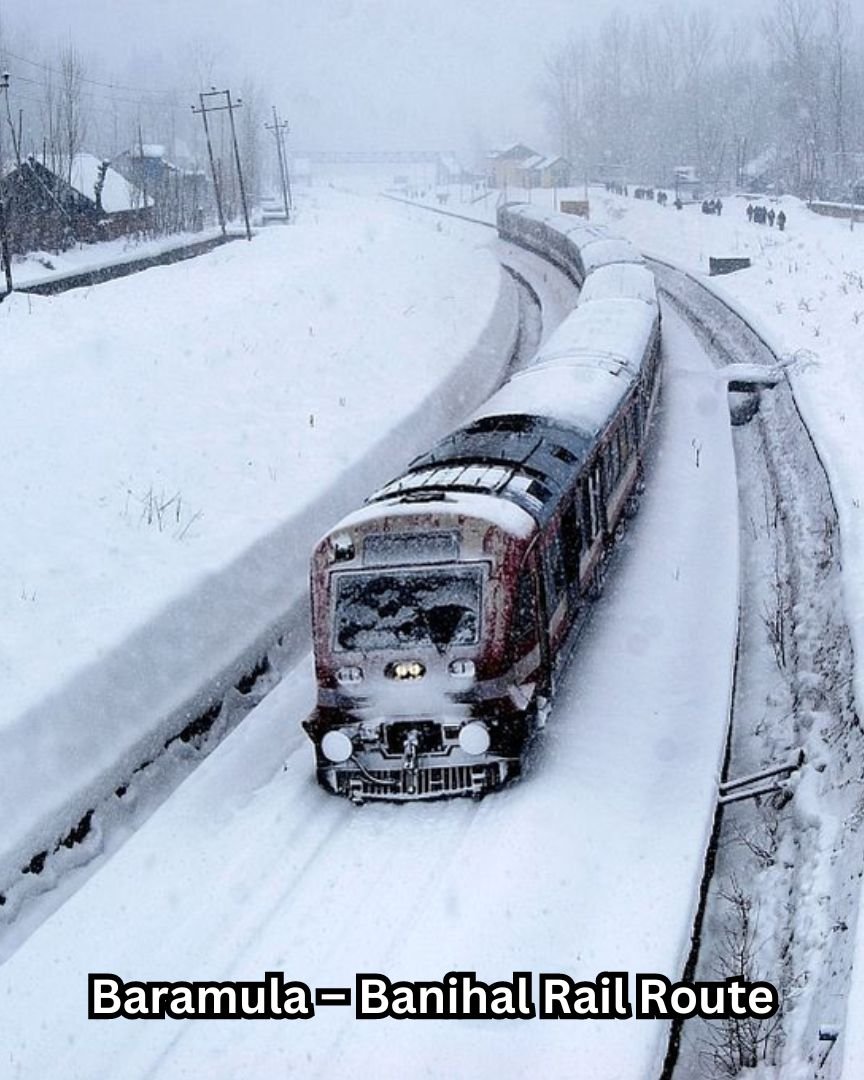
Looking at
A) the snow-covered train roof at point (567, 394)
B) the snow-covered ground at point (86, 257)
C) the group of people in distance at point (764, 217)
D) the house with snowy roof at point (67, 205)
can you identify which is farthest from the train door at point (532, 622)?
the house with snowy roof at point (67, 205)

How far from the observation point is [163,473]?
56.1 ft

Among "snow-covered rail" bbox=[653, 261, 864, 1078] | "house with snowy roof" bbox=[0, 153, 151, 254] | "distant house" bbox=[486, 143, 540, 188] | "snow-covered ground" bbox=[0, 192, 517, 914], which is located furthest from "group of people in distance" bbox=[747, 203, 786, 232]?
"distant house" bbox=[486, 143, 540, 188]

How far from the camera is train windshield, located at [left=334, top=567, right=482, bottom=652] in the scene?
1056 cm

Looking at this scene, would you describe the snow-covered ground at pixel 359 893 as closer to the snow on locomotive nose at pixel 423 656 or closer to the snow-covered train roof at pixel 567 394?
the snow on locomotive nose at pixel 423 656

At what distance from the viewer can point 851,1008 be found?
687 cm

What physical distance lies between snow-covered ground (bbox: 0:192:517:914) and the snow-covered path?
1220mm

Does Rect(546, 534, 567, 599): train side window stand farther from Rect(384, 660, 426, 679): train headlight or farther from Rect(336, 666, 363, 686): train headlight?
Rect(336, 666, 363, 686): train headlight

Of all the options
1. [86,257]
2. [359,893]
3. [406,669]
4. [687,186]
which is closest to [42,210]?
[86,257]

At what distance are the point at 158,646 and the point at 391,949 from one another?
5.67 meters

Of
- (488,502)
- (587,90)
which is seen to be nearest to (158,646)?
(488,502)

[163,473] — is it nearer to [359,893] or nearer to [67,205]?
[359,893]

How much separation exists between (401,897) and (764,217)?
144 feet

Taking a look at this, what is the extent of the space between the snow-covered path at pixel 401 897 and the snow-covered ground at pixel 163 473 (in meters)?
1.22

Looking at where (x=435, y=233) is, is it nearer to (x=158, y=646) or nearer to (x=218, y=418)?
(x=218, y=418)
